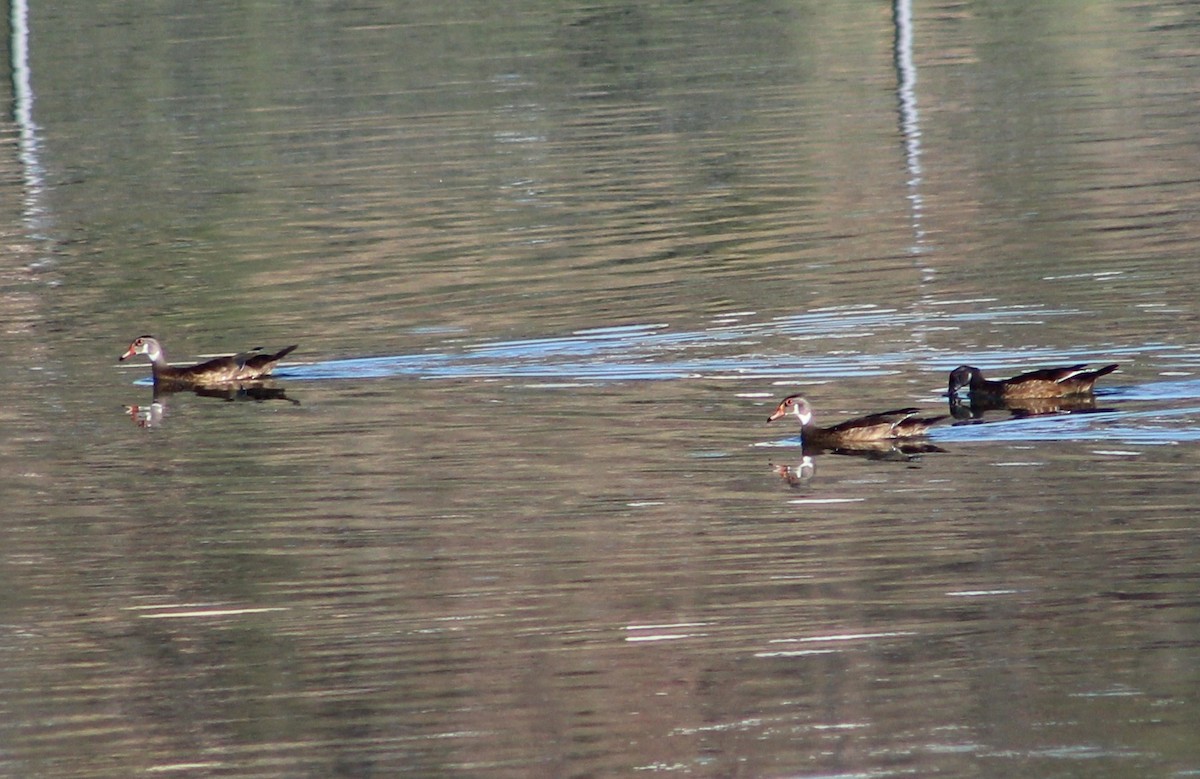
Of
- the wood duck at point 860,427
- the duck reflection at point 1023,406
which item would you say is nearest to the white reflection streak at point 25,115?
the wood duck at point 860,427

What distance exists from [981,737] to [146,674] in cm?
424

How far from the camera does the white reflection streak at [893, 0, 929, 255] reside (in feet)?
94.2

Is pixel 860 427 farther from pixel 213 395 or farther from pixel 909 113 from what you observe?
pixel 909 113

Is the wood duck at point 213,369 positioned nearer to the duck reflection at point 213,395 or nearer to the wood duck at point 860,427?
the duck reflection at point 213,395

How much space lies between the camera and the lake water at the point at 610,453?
11211mm

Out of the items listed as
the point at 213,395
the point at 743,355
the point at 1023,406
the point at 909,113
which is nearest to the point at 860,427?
the point at 1023,406

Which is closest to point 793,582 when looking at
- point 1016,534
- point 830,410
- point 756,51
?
point 1016,534

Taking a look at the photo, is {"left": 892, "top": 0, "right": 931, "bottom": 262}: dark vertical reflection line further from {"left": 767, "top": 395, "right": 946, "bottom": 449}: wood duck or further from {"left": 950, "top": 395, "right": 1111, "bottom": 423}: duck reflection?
{"left": 767, "top": 395, "right": 946, "bottom": 449}: wood duck

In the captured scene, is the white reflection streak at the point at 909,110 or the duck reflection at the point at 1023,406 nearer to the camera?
the duck reflection at the point at 1023,406

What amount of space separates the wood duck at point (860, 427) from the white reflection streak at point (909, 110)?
716cm

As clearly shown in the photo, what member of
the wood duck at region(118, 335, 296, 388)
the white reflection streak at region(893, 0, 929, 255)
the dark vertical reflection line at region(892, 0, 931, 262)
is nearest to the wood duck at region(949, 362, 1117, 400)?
the wood duck at region(118, 335, 296, 388)

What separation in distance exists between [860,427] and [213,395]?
639 cm

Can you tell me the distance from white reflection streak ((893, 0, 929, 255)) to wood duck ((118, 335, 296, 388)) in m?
6.91

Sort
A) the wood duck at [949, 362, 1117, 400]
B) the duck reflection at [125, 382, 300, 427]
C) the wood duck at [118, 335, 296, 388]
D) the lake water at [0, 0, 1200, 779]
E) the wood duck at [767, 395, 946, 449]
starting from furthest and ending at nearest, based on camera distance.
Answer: the wood duck at [118, 335, 296, 388] → the duck reflection at [125, 382, 300, 427] → the wood duck at [949, 362, 1117, 400] → the wood duck at [767, 395, 946, 449] → the lake water at [0, 0, 1200, 779]
